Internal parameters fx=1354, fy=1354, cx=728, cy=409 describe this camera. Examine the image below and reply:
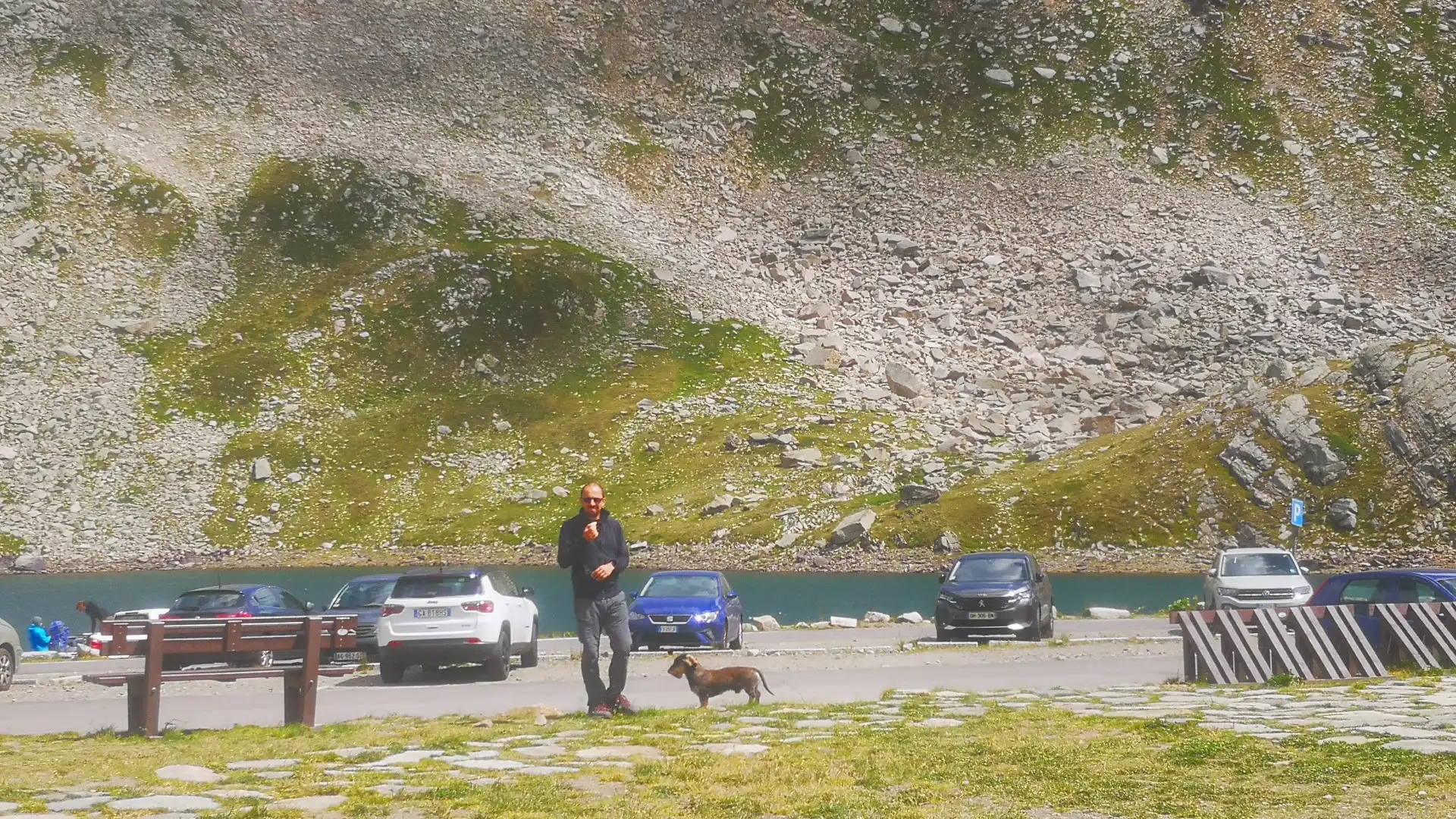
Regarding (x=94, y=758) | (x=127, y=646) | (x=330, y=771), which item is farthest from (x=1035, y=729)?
(x=127, y=646)

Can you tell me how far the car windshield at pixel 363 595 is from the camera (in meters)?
30.9

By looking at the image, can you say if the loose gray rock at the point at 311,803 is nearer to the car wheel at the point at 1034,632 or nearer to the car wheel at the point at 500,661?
the car wheel at the point at 500,661

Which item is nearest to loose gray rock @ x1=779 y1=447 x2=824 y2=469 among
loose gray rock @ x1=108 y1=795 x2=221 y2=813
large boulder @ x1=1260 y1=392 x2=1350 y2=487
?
large boulder @ x1=1260 y1=392 x2=1350 y2=487

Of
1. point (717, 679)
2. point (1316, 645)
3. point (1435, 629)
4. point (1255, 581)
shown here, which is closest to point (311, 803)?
point (717, 679)

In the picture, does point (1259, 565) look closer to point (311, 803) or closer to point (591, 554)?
point (591, 554)

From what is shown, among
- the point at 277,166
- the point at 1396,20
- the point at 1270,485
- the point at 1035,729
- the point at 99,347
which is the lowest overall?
the point at 1035,729

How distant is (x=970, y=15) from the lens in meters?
142

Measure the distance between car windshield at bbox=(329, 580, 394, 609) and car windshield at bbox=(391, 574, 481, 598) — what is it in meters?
5.75

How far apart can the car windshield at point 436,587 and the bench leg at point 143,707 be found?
949 cm

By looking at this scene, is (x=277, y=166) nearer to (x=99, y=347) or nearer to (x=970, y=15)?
(x=99, y=347)

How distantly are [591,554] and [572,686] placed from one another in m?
7.87

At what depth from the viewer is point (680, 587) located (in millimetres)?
34375

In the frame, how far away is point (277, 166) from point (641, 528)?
5319 cm

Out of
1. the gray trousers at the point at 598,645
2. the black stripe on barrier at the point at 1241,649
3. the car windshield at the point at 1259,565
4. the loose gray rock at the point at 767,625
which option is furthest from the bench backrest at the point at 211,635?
the loose gray rock at the point at 767,625
